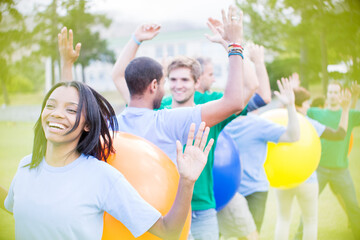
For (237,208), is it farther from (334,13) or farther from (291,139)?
(334,13)

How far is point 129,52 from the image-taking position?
308cm

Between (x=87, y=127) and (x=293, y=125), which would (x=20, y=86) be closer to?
(x=293, y=125)

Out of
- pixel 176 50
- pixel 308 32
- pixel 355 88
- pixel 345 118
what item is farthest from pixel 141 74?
pixel 176 50

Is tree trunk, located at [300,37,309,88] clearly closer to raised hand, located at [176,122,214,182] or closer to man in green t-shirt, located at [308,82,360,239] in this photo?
man in green t-shirt, located at [308,82,360,239]

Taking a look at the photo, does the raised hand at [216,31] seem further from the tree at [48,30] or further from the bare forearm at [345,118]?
the tree at [48,30]

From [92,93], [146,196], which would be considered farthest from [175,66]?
[146,196]

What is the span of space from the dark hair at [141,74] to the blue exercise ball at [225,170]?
1.00 m

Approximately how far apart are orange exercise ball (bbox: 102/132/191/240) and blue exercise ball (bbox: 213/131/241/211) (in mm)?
1108

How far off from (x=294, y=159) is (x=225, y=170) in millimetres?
913

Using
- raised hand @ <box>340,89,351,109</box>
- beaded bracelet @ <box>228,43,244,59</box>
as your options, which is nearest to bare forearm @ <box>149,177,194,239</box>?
beaded bracelet @ <box>228,43,244,59</box>

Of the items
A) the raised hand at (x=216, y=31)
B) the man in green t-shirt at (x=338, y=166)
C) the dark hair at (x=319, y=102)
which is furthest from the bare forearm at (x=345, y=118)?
the raised hand at (x=216, y=31)

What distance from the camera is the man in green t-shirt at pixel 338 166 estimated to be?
14.3 ft

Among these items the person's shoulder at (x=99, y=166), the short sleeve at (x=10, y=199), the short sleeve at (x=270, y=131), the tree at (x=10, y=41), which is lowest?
the short sleeve at (x=10, y=199)

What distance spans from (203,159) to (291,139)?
212 cm
